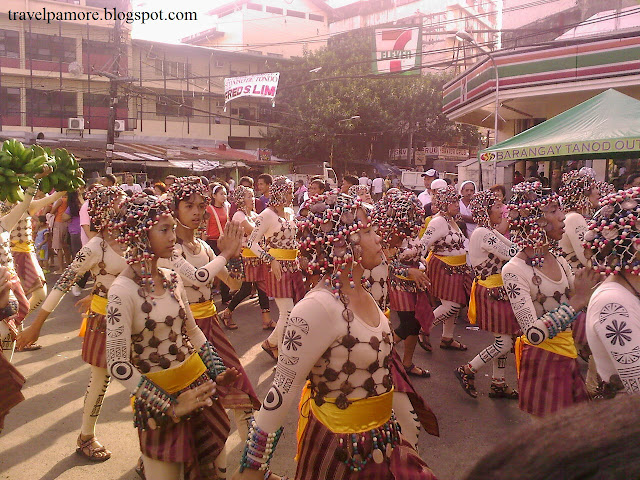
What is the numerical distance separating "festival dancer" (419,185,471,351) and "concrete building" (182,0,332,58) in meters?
38.1

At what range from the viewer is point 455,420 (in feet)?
17.4

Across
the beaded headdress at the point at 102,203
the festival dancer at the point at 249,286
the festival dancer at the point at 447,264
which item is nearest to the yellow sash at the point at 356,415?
the beaded headdress at the point at 102,203

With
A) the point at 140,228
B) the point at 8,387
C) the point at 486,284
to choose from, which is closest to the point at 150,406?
the point at 140,228

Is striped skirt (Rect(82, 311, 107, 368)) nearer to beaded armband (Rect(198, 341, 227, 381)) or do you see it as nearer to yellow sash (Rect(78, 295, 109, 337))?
yellow sash (Rect(78, 295, 109, 337))

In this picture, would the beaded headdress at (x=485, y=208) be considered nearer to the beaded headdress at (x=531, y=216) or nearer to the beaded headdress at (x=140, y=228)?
the beaded headdress at (x=531, y=216)

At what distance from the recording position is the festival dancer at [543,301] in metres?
3.63

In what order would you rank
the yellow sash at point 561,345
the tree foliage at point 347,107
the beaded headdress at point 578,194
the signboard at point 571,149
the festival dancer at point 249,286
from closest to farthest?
the yellow sash at point 561,345 < the beaded headdress at point 578,194 < the signboard at point 571,149 < the festival dancer at point 249,286 < the tree foliage at point 347,107

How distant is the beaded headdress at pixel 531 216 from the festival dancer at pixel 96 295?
3.16 meters

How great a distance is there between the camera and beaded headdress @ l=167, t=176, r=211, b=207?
445cm

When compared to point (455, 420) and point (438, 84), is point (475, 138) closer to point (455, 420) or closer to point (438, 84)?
point (438, 84)

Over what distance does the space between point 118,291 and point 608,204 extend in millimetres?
2742

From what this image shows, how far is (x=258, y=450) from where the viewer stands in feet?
8.24

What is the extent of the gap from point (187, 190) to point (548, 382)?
3.04 meters

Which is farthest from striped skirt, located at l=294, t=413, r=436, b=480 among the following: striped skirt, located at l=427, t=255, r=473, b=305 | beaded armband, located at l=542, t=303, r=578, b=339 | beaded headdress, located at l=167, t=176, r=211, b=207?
striped skirt, located at l=427, t=255, r=473, b=305
